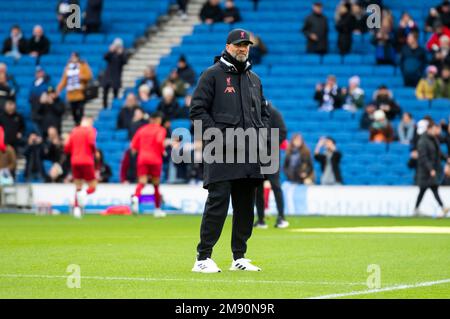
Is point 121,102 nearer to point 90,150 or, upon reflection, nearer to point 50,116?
point 50,116

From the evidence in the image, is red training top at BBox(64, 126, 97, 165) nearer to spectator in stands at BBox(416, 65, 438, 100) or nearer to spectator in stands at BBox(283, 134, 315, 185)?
spectator in stands at BBox(283, 134, 315, 185)

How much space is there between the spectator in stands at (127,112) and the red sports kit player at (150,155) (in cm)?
511

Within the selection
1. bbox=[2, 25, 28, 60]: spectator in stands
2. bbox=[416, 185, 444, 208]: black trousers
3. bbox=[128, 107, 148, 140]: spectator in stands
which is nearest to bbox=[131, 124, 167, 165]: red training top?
bbox=[128, 107, 148, 140]: spectator in stands

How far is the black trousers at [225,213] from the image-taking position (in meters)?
12.5

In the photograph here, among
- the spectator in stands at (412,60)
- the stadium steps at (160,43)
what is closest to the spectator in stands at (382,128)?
the spectator in stands at (412,60)

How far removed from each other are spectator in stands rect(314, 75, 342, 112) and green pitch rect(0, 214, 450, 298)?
34.8ft

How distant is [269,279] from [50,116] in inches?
911

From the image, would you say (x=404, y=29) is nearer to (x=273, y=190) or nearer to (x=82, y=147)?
(x=82, y=147)

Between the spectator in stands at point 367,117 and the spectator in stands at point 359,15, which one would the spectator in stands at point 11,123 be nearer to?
the spectator in stands at point 367,117

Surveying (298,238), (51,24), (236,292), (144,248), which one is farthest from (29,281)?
(51,24)

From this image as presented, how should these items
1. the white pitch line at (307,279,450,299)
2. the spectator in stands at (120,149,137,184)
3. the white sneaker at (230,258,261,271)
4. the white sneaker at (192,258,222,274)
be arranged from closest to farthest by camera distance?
the white pitch line at (307,279,450,299) → the white sneaker at (192,258,222,274) → the white sneaker at (230,258,261,271) → the spectator in stands at (120,149,137,184)

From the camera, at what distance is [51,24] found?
38719 mm

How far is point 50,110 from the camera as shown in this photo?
3419 centimetres

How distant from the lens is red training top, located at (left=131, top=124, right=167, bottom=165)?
91.8 feet
